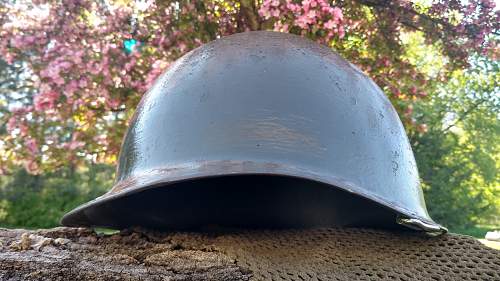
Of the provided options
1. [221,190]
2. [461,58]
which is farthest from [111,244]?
[461,58]

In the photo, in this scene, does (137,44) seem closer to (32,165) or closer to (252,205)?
(32,165)

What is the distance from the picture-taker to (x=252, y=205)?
1.60 meters

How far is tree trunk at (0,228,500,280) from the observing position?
1.24 meters

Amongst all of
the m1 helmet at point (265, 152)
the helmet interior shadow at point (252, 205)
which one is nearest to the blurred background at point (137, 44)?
the m1 helmet at point (265, 152)

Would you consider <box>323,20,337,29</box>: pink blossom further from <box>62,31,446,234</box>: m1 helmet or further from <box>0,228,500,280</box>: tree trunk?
<box>0,228,500,280</box>: tree trunk

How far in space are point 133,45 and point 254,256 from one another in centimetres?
327

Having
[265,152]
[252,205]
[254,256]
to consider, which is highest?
[265,152]

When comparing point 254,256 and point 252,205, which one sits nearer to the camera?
point 254,256

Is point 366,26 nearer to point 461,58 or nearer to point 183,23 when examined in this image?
point 461,58

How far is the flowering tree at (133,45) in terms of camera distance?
3924 millimetres

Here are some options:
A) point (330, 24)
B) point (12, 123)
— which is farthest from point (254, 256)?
point (12, 123)

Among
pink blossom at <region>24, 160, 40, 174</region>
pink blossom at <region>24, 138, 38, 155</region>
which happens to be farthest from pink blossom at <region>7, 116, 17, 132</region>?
pink blossom at <region>24, 160, 40, 174</region>

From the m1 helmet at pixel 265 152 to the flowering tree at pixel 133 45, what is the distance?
6.95ft

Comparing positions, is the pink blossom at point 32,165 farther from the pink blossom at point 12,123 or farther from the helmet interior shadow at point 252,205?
the helmet interior shadow at point 252,205
